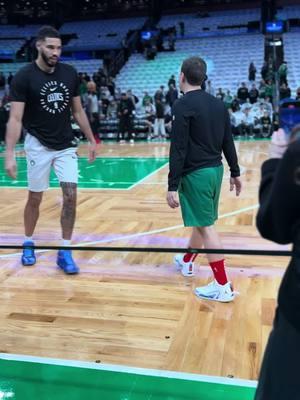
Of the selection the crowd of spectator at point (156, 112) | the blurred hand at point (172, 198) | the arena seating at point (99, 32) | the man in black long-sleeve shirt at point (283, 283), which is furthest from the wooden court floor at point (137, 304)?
the arena seating at point (99, 32)

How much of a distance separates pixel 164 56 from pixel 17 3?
15.0 m

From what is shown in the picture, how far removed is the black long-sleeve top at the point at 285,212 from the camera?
1062 mm

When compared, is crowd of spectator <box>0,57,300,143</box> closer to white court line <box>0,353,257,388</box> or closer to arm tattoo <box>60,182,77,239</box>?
arm tattoo <box>60,182,77,239</box>

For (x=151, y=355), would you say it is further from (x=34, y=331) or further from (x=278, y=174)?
(x=278, y=174)

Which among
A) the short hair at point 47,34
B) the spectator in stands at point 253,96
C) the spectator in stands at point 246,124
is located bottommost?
the spectator in stands at point 246,124

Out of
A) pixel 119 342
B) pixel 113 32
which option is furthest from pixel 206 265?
pixel 113 32

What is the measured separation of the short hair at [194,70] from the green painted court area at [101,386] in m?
1.73

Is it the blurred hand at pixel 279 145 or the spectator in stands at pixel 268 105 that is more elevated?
the blurred hand at pixel 279 145

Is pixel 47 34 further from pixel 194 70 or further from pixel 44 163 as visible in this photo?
pixel 194 70

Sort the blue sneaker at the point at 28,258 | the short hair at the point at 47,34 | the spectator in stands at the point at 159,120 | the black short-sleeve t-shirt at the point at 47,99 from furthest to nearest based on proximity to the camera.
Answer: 1. the spectator in stands at the point at 159,120
2. the blue sneaker at the point at 28,258
3. the black short-sleeve t-shirt at the point at 47,99
4. the short hair at the point at 47,34

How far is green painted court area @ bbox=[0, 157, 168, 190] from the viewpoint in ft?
25.7

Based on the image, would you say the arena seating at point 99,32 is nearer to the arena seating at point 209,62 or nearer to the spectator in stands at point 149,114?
the arena seating at point 209,62

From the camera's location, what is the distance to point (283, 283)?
4.35 ft

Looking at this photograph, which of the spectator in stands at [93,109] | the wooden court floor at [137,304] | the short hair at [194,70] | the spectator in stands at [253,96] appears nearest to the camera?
the wooden court floor at [137,304]
